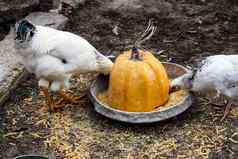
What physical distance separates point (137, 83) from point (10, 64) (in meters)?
1.61

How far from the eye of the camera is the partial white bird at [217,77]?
14.8 ft

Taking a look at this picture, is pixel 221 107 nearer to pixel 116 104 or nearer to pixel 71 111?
pixel 116 104

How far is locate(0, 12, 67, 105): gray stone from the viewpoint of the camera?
516 cm

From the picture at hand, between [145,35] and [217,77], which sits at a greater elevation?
[217,77]

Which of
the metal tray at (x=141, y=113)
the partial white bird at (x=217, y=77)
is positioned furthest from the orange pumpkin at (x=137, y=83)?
the partial white bird at (x=217, y=77)

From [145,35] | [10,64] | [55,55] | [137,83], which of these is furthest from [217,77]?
[10,64]

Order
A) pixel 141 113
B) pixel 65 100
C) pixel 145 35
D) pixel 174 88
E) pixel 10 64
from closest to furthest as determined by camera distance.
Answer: pixel 141 113, pixel 174 88, pixel 65 100, pixel 10 64, pixel 145 35

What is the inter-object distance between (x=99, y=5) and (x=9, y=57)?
1985 millimetres

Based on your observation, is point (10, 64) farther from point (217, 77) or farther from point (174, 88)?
point (217, 77)

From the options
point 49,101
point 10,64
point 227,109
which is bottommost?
point 10,64

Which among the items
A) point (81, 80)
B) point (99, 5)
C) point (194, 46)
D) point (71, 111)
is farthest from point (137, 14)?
point (71, 111)

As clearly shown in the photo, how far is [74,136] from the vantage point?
4547 millimetres

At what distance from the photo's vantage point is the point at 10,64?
18.2 feet

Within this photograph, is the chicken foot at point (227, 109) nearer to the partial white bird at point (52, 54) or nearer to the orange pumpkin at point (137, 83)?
the orange pumpkin at point (137, 83)
